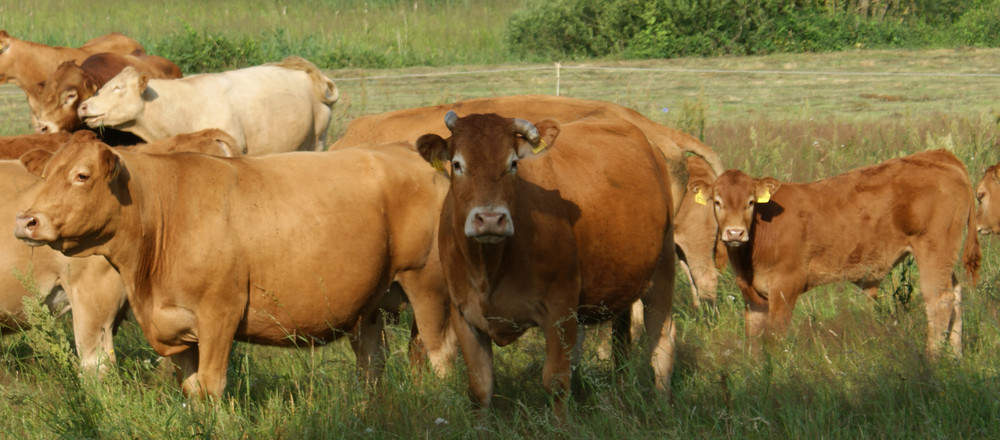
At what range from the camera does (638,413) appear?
536 centimetres

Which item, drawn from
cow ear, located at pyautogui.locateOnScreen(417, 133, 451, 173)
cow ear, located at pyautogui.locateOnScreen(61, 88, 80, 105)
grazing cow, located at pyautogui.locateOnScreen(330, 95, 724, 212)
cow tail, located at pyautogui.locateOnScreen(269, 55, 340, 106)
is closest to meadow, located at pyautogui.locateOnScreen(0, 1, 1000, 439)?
cow ear, located at pyautogui.locateOnScreen(417, 133, 451, 173)

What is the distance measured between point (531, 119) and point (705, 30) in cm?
1968

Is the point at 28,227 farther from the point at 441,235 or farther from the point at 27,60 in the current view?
the point at 27,60

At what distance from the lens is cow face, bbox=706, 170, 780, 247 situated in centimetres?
746

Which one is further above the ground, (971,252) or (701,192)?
(701,192)

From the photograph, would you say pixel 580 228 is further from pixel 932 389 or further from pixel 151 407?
pixel 151 407

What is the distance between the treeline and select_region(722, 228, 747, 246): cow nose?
715 inches

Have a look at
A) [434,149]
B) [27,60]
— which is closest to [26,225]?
[434,149]

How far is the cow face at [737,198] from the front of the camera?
7.46 metres

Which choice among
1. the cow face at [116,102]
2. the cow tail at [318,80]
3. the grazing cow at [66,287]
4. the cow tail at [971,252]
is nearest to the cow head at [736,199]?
the cow tail at [971,252]

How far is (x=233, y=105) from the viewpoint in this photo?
989cm

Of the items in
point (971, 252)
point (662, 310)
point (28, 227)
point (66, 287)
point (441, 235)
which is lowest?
point (971, 252)

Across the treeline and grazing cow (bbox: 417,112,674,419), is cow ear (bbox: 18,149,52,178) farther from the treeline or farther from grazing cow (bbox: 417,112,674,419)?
the treeline

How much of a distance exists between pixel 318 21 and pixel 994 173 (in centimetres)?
2278
